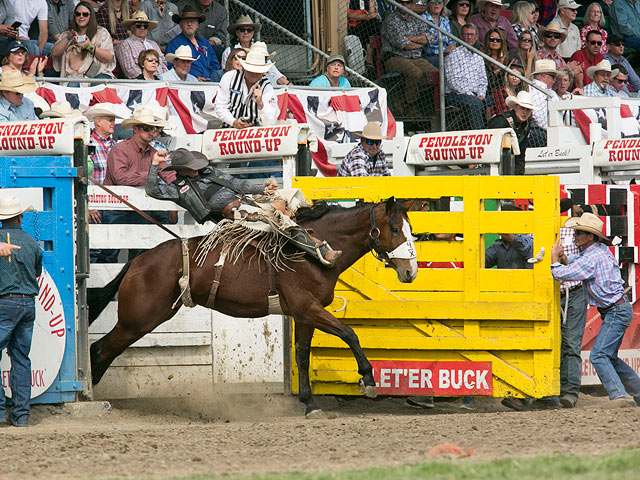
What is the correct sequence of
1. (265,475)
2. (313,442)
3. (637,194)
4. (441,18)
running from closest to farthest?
1. (265,475)
2. (313,442)
3. (637,194)
4. (441,18)

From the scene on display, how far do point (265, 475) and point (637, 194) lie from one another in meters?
6.03

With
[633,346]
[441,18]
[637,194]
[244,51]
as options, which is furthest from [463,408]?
[441,18]

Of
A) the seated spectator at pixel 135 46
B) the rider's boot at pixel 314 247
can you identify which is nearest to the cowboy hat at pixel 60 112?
the seated spectator at pixel 135 46

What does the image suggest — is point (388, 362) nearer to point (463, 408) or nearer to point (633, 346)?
point (463, 408)

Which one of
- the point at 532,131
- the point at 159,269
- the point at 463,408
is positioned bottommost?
the point at 463,408

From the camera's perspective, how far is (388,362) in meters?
9.66

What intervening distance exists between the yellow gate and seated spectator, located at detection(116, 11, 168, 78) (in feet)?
14.7

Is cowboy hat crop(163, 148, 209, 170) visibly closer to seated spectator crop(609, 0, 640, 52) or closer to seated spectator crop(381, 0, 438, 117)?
seated spectator crop(381, 0, 438, 117)

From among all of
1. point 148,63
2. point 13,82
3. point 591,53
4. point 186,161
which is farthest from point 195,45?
point 591,53

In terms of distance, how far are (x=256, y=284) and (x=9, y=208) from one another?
2.20m

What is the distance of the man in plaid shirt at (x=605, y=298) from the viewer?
9.50 metres

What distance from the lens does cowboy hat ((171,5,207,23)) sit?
1410 centimetres

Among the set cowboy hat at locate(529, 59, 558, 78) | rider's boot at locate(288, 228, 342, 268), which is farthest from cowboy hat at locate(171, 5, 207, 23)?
rider's boot at locate(288, 228, 342, 268)

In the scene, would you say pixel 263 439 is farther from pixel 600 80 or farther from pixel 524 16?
pixel 524 16
